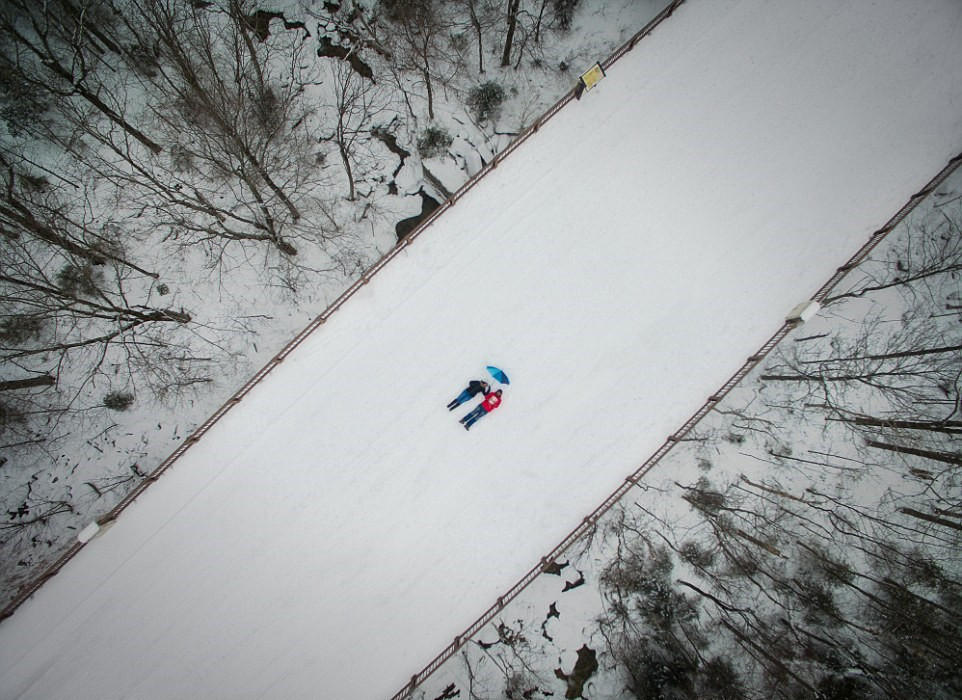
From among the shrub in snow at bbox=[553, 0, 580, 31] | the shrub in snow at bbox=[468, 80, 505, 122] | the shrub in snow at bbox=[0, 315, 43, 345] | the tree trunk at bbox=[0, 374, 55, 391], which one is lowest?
the shrub in snow at bbox=[468, 80, 505, 122]

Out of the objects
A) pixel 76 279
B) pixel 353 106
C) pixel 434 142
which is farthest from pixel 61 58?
pixel 434 142

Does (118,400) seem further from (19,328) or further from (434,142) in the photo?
(434,142)

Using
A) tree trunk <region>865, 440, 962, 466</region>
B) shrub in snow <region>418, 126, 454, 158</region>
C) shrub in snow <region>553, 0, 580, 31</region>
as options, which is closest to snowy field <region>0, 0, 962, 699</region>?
shrub in snow <region>418, 126, 454, 158</region>

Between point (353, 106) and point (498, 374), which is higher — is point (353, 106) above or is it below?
above

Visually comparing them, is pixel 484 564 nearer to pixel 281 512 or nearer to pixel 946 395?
pixel 281 512

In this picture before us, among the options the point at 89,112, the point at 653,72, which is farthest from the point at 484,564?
the point at 89,112

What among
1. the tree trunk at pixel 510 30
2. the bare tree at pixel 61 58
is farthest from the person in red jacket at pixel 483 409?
the bare tree at pixel 61 58

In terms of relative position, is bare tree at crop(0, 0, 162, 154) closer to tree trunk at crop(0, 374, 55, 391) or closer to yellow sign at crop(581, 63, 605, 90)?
tree trunk at crop(0, 374, 55, 391)
